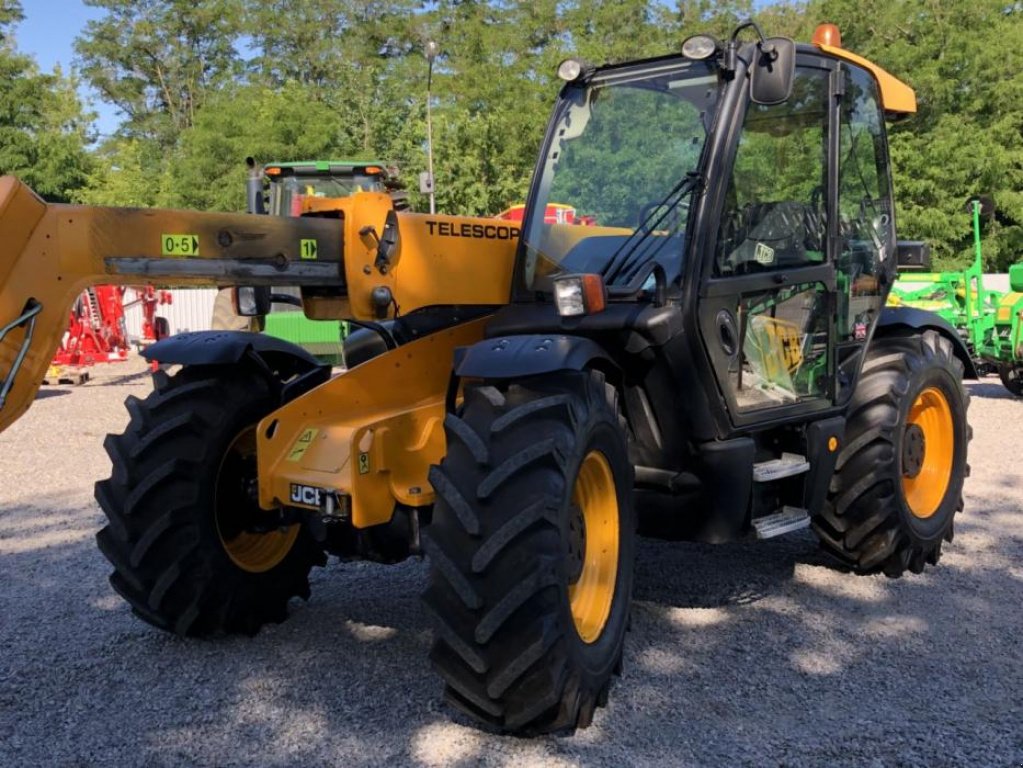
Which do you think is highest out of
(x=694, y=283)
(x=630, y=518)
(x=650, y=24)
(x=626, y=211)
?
(x=650, y=24)

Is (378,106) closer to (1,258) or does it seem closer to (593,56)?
(593,56)

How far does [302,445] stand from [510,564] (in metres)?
1.18

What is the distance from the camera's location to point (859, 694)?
156 inches

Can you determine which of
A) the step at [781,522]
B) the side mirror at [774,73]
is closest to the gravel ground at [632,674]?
the step at [781,522]

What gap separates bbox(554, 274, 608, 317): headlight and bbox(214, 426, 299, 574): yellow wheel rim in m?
1.63

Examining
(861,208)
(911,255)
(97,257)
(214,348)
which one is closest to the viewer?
(97,257)

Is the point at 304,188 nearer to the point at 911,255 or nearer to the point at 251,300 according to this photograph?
the point at 911,255

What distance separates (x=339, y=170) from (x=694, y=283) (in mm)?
10789

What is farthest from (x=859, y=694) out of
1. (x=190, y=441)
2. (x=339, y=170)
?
(x=339, y=170)

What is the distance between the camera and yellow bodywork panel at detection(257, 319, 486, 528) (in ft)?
13.0

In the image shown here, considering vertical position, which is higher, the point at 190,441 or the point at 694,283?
the point at 694,283

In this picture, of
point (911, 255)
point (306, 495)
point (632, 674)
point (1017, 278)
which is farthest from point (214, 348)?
point (1017, 278)

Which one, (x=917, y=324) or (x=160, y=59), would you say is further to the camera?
(x=160, y=59)

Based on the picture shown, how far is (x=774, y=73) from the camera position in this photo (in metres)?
4.10
